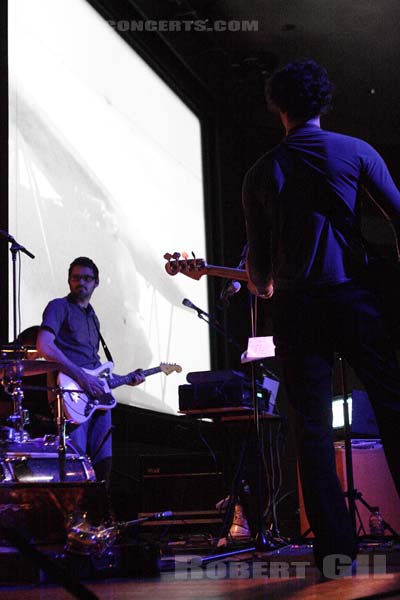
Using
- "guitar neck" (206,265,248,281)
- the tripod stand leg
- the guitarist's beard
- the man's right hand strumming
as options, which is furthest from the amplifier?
"guitar neck" (206,265,248,281)

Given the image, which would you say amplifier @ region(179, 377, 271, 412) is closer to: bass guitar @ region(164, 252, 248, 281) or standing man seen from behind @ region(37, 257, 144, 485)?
standing man seen from behind @ region(37, 257, 144, 485)

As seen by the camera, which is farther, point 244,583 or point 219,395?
point 219,395

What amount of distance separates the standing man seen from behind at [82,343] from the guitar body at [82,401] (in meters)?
0.05

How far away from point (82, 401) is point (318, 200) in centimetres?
315

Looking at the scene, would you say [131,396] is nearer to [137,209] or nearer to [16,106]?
[137,209]

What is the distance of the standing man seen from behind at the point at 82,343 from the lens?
502 cm

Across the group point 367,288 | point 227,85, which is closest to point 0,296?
point 367,288

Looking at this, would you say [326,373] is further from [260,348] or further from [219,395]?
[219,395]

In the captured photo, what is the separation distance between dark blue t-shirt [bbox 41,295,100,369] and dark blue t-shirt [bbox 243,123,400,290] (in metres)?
2.85

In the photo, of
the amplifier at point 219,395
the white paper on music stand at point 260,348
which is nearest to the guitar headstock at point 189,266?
the white paper on music stand at point 260,348

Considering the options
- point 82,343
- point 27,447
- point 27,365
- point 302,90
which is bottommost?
point 27,447

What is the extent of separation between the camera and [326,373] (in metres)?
2.37

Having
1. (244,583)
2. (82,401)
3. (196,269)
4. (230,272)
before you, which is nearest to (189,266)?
(196,269)

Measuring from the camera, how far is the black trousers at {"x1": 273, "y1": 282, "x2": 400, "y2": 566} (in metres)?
2.20
